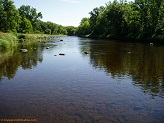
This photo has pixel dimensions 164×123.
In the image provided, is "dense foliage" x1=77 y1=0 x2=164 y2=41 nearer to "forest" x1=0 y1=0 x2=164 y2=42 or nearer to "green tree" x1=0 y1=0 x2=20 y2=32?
"forest" x1=0 y1=0 x2=164 y2=42

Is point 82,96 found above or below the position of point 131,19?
below

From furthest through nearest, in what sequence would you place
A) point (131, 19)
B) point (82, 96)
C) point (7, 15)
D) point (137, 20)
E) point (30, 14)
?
1. point (30, 14)
2. point (131, 19)
3. point (137, 20)
4. point (7, 15)
5. point (82, 96)

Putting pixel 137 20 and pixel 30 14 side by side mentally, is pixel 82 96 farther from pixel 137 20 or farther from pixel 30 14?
pixel 30 14

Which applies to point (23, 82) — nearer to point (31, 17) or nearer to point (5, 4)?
point (5, 4)

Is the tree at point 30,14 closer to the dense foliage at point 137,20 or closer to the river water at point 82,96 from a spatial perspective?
the dense foliage at point 137,20

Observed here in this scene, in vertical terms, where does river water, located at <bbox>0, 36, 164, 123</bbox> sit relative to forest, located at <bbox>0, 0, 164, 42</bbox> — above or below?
below

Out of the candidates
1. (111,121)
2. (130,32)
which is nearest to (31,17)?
(130,32)

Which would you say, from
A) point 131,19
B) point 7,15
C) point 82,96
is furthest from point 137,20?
point 82,96

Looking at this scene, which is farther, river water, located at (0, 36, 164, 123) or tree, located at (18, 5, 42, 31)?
tree, located at (18, 5, 42, 31)

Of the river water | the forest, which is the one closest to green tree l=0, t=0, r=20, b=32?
the forest

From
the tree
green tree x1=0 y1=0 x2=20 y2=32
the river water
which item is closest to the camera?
the river water

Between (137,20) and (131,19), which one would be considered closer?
(137,20)

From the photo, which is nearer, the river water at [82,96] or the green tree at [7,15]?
the river water at [82,96]

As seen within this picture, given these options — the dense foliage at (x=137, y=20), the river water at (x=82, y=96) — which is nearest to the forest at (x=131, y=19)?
the dense foliage at (x=137, y=20)
